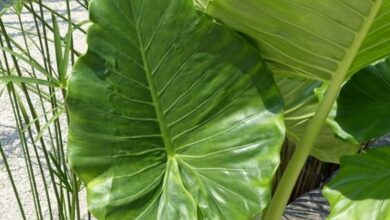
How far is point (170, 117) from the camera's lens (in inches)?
39.2

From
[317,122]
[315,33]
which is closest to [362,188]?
[317,122]

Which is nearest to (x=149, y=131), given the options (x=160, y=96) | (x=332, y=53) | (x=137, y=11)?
(x=160, y=96)

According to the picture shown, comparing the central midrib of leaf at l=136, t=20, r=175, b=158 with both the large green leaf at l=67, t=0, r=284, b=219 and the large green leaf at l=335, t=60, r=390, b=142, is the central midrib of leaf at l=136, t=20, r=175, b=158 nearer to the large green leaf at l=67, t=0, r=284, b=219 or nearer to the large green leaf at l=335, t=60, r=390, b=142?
the large green leaf at l=67, t=0, r=284, b=219

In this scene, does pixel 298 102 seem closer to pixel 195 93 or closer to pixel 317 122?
pixel 317 122

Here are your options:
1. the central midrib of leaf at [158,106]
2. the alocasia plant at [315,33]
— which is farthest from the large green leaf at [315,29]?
the central midrib of leaf at [158,106]

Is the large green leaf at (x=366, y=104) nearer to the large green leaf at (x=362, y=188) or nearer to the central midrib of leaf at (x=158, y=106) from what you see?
the large green leaf at (x=362, y=188)

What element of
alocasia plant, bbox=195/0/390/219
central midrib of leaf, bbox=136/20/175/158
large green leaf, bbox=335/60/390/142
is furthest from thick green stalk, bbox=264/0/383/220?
central midrib of leaf, bbox=136/20/175/158

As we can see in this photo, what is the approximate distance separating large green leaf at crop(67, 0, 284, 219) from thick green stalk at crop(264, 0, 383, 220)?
4.4 inches

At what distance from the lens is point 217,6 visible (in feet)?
3.09

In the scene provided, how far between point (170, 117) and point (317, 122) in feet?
0.79

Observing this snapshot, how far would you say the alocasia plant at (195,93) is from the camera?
92cm

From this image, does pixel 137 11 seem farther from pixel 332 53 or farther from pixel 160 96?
pixel 332 53

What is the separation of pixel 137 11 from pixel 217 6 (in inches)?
4.6

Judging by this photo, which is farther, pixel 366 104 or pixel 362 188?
pixel 366 104
